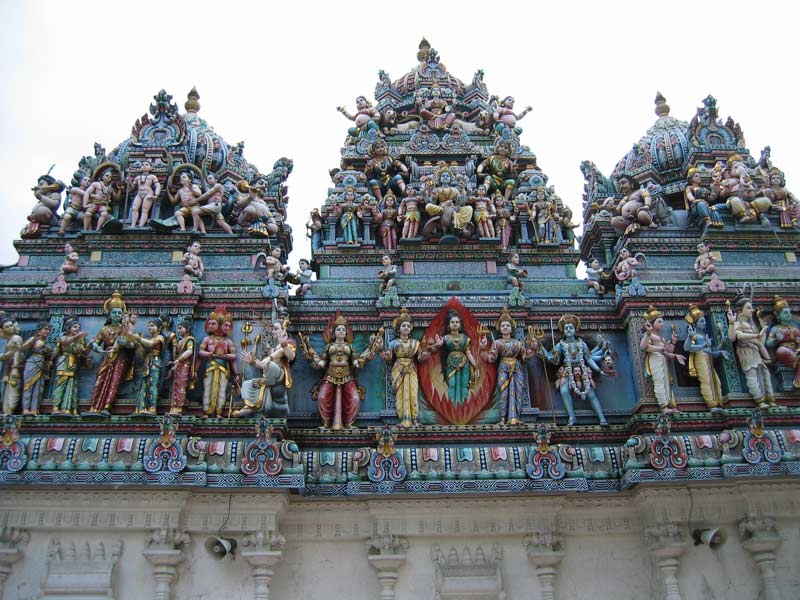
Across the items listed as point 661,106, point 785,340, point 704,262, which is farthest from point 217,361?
point 661,106

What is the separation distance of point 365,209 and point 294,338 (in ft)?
13.3

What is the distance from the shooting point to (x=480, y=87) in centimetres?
2297

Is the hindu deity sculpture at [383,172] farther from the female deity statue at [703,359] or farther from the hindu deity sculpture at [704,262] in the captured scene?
the female deity statue at [703,359]

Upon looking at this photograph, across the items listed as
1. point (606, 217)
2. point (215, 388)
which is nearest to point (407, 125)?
point (606, 217)

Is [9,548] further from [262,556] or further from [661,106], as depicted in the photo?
[661,106]

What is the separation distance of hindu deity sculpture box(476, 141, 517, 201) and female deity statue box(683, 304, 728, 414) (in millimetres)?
5921

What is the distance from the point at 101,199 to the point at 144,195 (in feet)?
3.28

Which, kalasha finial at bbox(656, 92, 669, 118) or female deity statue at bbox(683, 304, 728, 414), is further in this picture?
kalasha finial at bbox(656, 92, 669, 118)

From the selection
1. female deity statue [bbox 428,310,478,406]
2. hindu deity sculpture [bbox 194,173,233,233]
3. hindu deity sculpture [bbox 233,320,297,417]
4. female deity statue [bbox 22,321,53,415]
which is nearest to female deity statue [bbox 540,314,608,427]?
female deity statue [bbox 428,310,478,406]

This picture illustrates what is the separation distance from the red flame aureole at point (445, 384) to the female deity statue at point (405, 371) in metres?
0.25

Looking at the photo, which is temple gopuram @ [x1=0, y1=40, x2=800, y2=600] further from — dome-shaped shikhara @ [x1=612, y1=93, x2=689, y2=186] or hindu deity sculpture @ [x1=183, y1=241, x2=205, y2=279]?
dome-shaped shikhara @ [x1=612, y1=93, x2=689, y2=186]

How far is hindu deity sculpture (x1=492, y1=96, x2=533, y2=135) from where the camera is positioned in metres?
21.3

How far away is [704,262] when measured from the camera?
17.8 m

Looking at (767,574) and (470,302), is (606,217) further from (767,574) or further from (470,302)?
(767,574)
